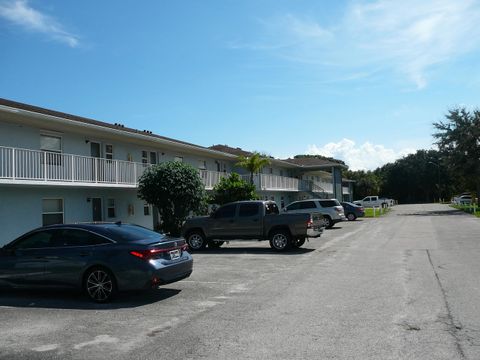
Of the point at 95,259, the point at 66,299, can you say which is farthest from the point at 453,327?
the point at 66,299

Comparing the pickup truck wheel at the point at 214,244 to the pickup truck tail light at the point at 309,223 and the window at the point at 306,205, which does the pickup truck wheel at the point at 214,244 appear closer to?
the pickup truck tail light at the point at 309,223

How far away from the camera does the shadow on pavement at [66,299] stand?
8.87m

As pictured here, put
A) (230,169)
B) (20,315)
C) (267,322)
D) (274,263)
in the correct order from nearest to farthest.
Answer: (267,322) < (20,315) < (274,263) < (230,169)

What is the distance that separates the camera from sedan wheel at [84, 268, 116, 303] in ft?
29.5

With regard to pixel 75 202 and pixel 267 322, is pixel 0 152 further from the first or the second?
pixel 267 322

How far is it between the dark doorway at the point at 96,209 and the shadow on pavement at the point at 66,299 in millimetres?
13268

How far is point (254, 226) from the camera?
59.3 feet

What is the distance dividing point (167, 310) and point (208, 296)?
1.31 m

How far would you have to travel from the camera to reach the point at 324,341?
20.3 ft

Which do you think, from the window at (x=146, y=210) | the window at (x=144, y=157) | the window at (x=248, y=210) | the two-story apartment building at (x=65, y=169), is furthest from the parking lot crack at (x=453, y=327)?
the window at (x=144, y=157)

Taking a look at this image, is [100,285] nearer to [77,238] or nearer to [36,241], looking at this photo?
[77,238]

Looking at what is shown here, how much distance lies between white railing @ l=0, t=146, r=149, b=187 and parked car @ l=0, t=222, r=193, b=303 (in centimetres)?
853

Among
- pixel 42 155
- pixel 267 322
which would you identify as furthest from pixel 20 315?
pixel 42 155

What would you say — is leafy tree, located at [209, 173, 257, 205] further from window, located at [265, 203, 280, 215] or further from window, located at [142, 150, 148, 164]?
window, located at [265, 203, 280, 215]
